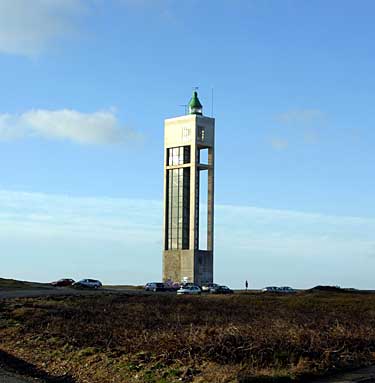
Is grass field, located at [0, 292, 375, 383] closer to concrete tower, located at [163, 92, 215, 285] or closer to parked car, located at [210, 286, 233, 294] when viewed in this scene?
parked car, located at [210, 286, 233, 294]

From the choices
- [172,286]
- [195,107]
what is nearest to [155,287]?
[172,286]

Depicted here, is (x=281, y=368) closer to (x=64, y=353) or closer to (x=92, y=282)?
(x=64, y=353)

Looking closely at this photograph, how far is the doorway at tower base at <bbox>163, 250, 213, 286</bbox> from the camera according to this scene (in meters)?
→ 87.5

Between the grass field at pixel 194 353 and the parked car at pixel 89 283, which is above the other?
the parked car at pixel 89 283

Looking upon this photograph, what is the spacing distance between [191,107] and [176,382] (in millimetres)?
83228

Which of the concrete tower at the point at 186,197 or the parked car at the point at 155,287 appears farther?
the concrete tower at the point at 186,197

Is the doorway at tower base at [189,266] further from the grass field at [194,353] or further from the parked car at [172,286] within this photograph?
the grass field at [194,353]

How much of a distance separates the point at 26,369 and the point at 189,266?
69935 mm

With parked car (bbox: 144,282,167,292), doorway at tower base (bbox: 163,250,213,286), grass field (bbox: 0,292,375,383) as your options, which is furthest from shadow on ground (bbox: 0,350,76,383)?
doorway at tower base (bbox: 163,250,213,286)

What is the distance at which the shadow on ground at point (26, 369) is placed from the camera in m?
16.6

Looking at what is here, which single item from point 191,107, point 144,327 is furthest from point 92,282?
point 144,327

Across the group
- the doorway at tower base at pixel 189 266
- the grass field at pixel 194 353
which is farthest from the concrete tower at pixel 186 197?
the grass field at pixel 194 353

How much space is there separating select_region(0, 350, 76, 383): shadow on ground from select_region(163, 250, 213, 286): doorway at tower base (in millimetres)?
67063

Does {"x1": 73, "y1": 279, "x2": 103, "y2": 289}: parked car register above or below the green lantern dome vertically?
below
